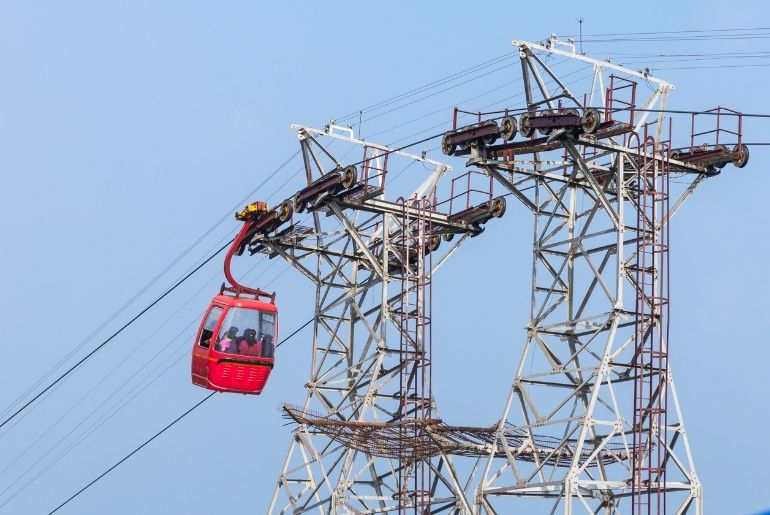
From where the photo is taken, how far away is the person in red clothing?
203 feet

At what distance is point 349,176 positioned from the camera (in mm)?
61031

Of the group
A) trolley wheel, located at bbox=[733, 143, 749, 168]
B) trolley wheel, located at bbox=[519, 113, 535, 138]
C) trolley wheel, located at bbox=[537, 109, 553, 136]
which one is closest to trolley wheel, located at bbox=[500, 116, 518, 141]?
trolley wheel, located at bbox=[519, 113, 535, 138]

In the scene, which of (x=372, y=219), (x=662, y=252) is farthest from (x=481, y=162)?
(x=372, y=219)

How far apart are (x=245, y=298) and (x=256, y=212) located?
3.42 meters

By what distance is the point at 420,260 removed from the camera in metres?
62.6

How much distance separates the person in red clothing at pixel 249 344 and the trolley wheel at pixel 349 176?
523cm

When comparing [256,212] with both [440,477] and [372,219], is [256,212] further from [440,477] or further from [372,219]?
[440,477]

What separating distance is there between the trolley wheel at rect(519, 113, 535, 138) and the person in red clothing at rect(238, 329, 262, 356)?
12.2 meters

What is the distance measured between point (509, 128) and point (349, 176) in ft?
26.1

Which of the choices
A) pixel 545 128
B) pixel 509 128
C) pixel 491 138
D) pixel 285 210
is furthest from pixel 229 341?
pixel 545 128

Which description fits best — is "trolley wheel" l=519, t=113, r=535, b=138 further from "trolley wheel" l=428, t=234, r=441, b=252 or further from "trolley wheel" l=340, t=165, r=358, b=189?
"trolley wheel" l=428, t=234, r=441, b=252

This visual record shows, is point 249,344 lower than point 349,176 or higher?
lower

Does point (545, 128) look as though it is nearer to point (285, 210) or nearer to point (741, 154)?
point (741, 154)

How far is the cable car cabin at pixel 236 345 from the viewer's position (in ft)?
203
